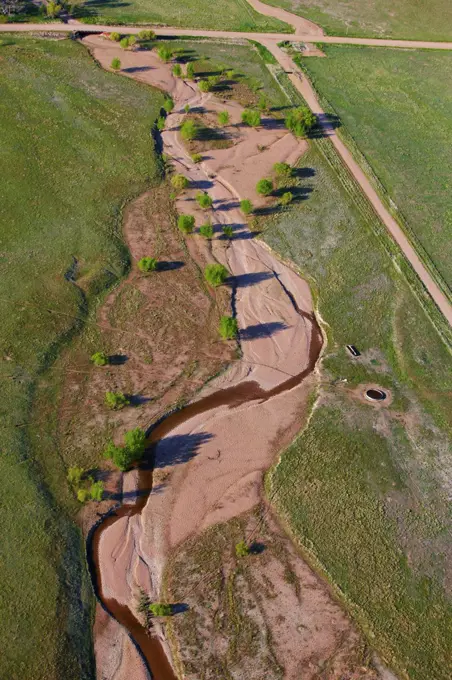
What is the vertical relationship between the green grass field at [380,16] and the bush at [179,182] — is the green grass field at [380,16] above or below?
above

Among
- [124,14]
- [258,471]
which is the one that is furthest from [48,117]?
[258,471]

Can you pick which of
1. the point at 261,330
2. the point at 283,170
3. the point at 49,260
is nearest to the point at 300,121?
the point at 283,170

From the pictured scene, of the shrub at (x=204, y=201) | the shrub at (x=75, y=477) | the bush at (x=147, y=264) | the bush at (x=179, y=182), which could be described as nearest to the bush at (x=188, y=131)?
the bush at (x=179, y=182)

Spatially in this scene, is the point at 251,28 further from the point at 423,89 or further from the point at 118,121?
the point at 118,121

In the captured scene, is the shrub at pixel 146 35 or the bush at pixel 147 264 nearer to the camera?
the bush at pixel 147 264

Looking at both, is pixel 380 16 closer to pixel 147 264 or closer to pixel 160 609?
pixel 147 264

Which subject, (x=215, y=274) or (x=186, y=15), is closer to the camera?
(x=215, y=274)

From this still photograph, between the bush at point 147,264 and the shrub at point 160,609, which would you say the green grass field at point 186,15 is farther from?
the shrub at point 160,609
